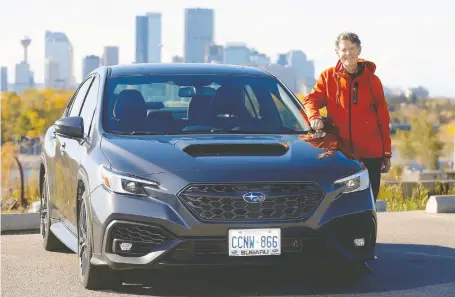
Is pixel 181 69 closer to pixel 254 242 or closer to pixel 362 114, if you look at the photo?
pixel 362 114

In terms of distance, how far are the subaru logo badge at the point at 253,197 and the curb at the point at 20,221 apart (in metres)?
5.24

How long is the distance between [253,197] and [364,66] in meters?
2.44

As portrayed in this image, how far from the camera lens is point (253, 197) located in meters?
6.92

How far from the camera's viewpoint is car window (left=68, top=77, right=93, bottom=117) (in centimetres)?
Answer: 942

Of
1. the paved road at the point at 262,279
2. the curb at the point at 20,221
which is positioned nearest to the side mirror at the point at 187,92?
the paved road at the point at 262,279

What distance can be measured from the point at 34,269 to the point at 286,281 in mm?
2264

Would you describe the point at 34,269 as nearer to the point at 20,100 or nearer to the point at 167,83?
the point at 167,83

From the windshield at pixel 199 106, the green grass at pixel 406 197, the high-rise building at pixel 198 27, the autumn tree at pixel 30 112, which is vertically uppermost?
the windshield at pixel 199 106

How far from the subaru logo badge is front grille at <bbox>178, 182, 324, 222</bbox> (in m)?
0.02

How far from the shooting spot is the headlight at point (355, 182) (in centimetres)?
722

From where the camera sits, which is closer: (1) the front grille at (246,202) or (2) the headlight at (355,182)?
(1) the front grille at (246,202)

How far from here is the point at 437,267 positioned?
867cm

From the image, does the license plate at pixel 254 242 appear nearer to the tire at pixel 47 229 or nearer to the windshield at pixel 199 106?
the windshield at pixel 199 106

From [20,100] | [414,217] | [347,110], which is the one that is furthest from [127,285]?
[20,100]
